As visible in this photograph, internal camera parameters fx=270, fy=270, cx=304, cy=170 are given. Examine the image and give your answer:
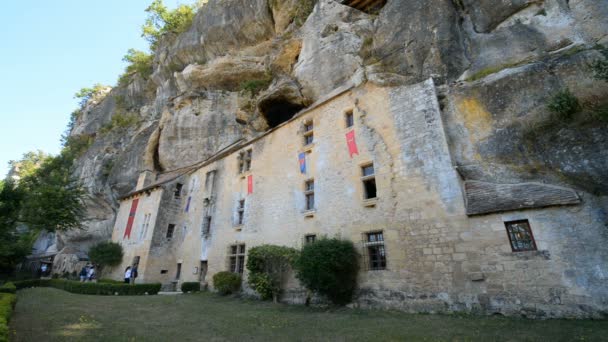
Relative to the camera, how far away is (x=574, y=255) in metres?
6.12

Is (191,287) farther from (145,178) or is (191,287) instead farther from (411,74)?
(411,74)

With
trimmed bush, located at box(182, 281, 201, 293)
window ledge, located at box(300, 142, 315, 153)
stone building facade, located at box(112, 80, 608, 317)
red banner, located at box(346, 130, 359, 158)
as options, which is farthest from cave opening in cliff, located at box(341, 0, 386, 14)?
trimmed bush, located at box(182, 281, 201, 293)

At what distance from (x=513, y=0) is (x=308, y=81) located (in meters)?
8.86

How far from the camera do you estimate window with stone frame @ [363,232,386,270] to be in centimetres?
905

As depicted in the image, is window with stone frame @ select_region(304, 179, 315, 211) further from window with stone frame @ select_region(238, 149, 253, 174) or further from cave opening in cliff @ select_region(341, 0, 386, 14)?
cave opening in cliff @ select_region(341, 0, 386, 14)

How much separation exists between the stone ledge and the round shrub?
395cm

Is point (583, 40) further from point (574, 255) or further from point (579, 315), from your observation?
point (579, 315)

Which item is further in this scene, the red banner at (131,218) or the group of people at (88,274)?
the red banner at (131,218)

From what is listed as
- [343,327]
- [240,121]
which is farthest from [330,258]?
[240,121]

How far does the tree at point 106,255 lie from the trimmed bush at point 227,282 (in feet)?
36.4

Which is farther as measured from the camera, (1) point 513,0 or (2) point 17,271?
(2) point 17,271

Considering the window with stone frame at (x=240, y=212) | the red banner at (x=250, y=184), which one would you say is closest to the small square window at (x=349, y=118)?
the red banner at (x=250, y=184)

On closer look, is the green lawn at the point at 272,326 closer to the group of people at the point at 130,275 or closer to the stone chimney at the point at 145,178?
the group of people at the point at 130,275

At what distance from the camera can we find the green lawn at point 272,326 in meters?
5.15
